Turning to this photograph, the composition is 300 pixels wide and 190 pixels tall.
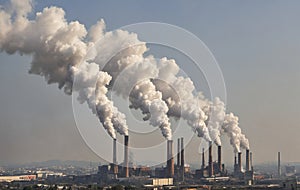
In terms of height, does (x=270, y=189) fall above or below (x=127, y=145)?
below

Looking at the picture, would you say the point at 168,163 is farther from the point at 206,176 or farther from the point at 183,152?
the point at 206,176

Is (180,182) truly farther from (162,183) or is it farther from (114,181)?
(114,181)

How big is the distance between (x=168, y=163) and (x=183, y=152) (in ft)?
10.3

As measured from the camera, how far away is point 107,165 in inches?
1791

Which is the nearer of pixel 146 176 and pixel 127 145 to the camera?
pixel 127 145

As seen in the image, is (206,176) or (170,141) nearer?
(170,141)

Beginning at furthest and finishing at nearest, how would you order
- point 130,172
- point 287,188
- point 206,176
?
point 206,176 → point 130,172 → point 287,188

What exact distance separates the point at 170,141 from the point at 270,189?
22.8ft

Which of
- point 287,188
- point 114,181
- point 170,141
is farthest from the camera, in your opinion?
point 114,181

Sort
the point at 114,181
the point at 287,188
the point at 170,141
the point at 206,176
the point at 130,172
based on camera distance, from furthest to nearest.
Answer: the point at 206,176 < the point at 130,172 < the point at 114,181 < the point at 170,141 < the point at 287,188

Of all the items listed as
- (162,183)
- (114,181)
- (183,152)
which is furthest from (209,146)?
(114,181)

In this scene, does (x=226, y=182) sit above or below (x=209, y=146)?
below

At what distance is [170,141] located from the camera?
123 feet

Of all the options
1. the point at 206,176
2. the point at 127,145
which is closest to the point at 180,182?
the point at 206,176
